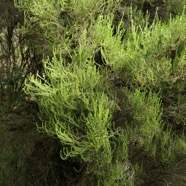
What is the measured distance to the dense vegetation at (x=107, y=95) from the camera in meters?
4.09

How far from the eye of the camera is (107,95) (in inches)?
174

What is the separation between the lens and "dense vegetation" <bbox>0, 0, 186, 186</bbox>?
409cm

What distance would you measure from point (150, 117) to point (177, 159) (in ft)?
2.36

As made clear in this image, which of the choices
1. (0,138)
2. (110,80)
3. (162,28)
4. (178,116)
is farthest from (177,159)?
(0,138)

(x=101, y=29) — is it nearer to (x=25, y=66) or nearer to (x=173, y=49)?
(x=173, y=49)

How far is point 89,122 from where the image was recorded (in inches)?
155

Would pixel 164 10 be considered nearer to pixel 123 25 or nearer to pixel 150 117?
pixel 123 25

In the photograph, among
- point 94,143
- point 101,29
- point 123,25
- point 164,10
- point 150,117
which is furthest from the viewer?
point 164,10

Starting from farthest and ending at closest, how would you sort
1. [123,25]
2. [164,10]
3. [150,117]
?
[164,10]
[123,25]
[150,117]

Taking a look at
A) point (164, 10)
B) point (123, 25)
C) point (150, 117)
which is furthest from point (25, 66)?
point (150, 117)

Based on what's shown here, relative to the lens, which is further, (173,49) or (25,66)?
(25,66)

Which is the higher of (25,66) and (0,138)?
(25,66)

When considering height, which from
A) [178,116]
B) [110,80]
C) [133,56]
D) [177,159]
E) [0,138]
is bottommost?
[0,138]

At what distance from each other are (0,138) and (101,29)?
2.05 m
